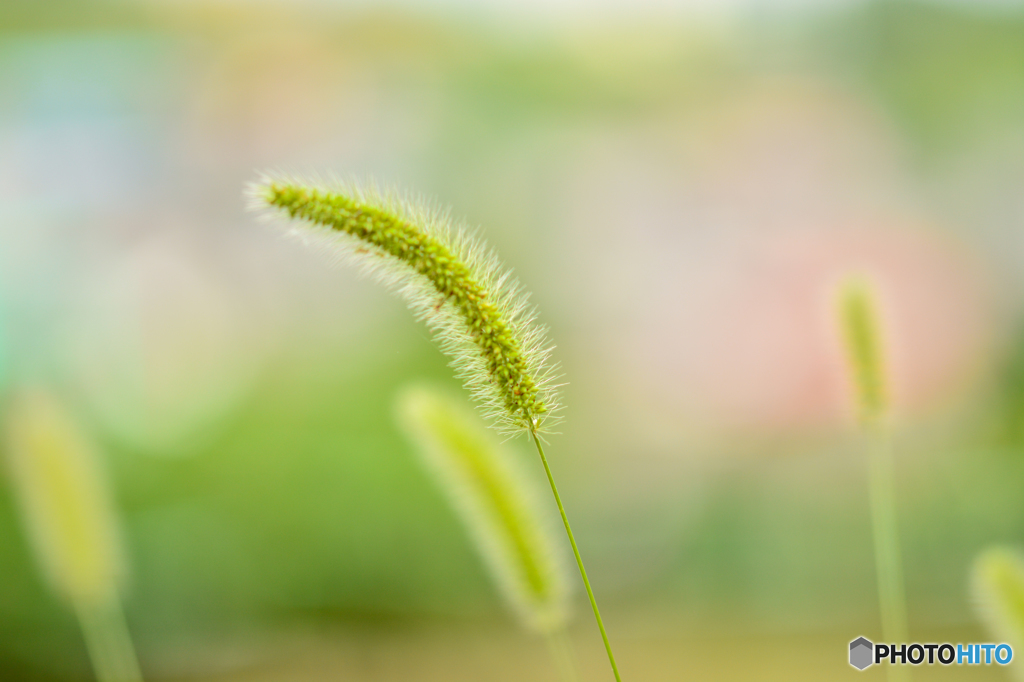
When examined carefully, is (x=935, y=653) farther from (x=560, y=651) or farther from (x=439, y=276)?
(x=439, y=276)

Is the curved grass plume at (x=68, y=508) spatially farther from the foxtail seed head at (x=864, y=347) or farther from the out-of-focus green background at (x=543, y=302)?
the out-of-focus green background at (x=543, y=302)

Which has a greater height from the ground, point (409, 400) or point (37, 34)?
point (37, 34)

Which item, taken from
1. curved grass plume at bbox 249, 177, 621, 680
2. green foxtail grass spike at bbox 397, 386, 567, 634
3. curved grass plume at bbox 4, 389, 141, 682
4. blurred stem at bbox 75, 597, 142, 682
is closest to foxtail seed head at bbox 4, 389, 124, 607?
curved grass plume at bbox 4, 389, 141, 682

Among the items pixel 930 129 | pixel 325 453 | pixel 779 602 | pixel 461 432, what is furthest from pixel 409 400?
pixel 930 129

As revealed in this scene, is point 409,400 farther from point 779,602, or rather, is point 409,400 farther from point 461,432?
point 779,602

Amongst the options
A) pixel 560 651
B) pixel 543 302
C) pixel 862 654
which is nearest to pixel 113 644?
pixel 543 302

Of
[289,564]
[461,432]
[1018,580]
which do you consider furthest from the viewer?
[289,564]
